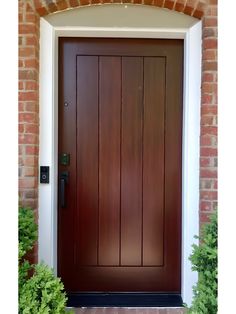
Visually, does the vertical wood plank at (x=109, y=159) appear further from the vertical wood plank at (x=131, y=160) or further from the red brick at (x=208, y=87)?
the red brick at (x=208, y=87)

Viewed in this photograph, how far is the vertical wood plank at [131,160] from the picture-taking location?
326 centimetres

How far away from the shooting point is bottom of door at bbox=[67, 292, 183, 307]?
3.20m

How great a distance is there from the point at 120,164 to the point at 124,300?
1204 mm

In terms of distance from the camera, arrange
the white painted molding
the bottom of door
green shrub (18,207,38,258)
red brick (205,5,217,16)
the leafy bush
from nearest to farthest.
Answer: the leafy bush
green shrub (18,207,38,258)
red brick (205,5,217,16)
the white painted molding
the bottom of door

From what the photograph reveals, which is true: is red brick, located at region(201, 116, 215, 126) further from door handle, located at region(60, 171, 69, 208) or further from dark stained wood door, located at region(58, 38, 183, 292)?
door handle, located at region(60, 171, 69, 208)

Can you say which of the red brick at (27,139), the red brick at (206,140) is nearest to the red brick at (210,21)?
the red brick at (206,140)

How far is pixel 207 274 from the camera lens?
7.55 feet

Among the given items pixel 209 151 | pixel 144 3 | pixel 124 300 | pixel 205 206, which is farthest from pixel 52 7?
pixel 124 300

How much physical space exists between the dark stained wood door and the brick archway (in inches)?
12.3

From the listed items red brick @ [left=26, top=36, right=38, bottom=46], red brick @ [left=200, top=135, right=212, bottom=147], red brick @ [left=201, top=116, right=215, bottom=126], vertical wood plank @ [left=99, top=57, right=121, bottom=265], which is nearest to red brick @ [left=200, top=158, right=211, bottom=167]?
red brick @ [left=200, top=135, right=212, bottom=147]

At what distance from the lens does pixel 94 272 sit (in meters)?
3.30

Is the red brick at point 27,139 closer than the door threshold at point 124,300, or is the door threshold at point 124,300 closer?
the red brick at point 27,139
